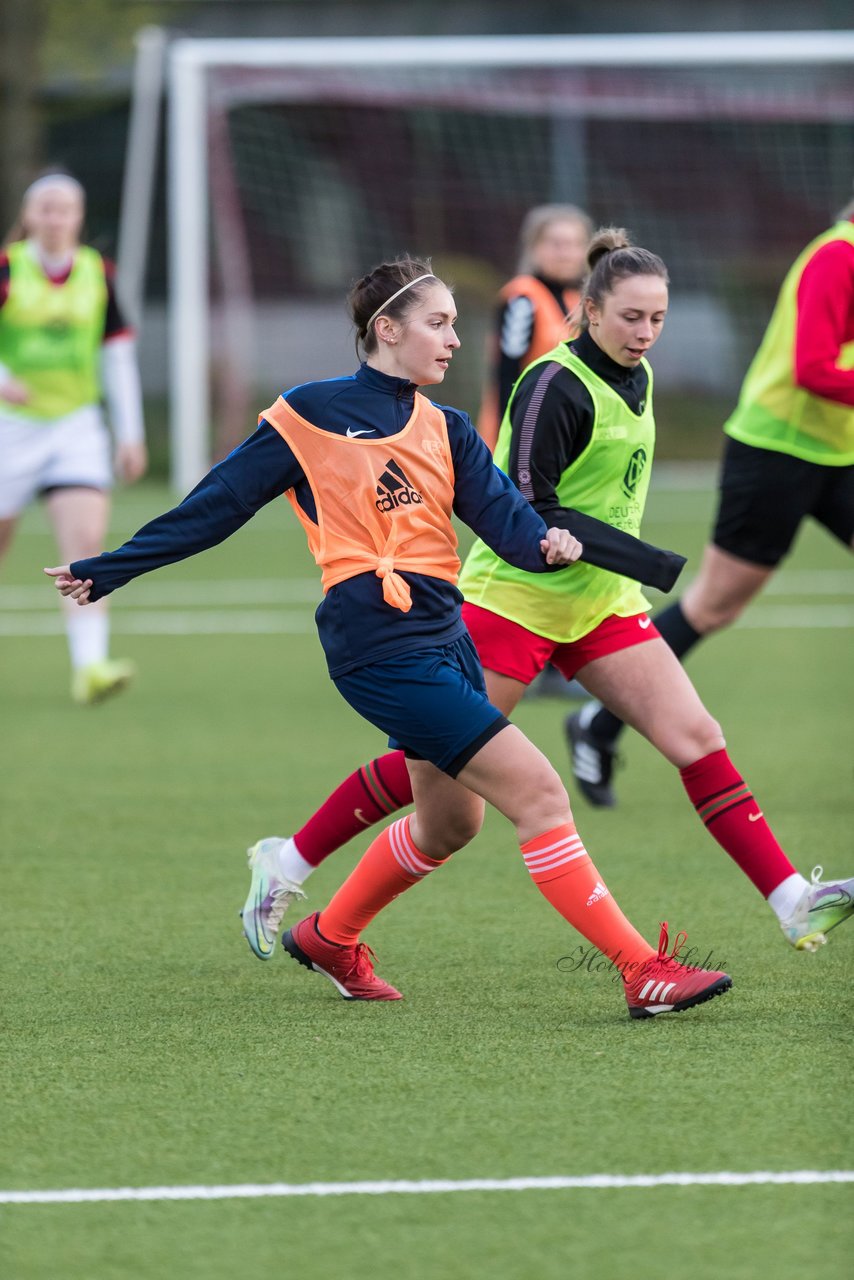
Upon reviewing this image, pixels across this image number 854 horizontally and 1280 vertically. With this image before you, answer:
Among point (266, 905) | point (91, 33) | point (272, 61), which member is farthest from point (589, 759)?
point (91, 33)

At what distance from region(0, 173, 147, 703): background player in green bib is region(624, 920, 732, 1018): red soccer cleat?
4971 millimetres

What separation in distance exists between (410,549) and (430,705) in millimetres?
368

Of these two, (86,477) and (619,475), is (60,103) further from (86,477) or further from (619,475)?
(619,475)

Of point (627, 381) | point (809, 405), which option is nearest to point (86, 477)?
point (809, 405)

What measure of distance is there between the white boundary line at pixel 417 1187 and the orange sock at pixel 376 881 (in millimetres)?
1300

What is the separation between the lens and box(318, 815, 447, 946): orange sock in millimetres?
4656

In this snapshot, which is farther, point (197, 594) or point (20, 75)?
point (20, 75)

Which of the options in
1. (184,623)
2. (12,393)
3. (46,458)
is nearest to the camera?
(12,393)

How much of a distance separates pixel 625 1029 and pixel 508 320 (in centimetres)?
455

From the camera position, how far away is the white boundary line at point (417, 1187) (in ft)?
11.1

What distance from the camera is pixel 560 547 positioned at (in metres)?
4.34

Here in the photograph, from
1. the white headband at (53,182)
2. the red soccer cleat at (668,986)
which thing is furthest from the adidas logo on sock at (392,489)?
the white headband at (53,182)

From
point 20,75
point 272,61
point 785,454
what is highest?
point 20,75

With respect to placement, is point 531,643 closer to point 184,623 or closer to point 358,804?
point 358,804
